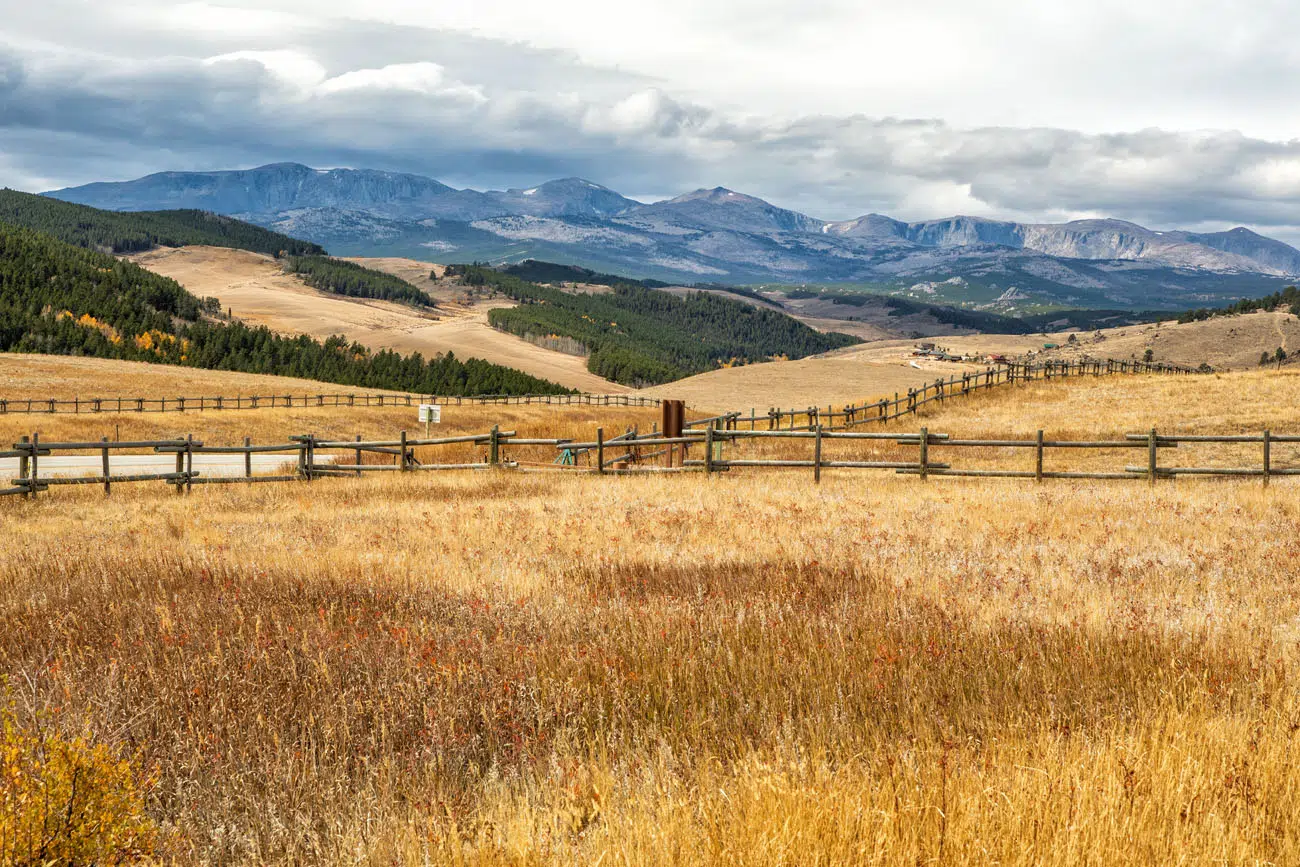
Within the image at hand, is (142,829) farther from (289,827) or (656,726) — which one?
(656,726)

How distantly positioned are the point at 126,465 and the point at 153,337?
124 metres

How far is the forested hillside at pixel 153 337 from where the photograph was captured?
12662 cm

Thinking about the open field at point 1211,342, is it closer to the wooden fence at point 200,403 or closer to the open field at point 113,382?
the wooden fence at point 200,403

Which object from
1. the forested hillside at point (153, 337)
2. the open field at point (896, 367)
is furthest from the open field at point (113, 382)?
the open field at point (896, 367)

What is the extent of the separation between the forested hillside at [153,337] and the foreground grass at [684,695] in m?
127

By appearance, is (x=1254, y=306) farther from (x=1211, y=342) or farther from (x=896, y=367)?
(x=896, y=367)

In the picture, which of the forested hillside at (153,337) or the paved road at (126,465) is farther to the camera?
the forested hillside at (153,337)

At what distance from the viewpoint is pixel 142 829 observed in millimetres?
3578

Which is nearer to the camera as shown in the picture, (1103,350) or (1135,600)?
(1135,600)

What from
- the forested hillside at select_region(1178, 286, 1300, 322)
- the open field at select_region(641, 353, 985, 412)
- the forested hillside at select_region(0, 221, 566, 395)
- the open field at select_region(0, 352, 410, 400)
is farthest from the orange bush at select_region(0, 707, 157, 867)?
the forested hillside at select_region(1178, 286, 1300, 322)

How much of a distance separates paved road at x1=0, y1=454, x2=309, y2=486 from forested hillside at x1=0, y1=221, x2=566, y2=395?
9396cm

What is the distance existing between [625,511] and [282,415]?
5140 cm

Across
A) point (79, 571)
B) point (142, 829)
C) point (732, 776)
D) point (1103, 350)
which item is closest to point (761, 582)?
point (732, 776)

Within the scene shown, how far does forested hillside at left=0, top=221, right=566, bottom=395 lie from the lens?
4985 inches
